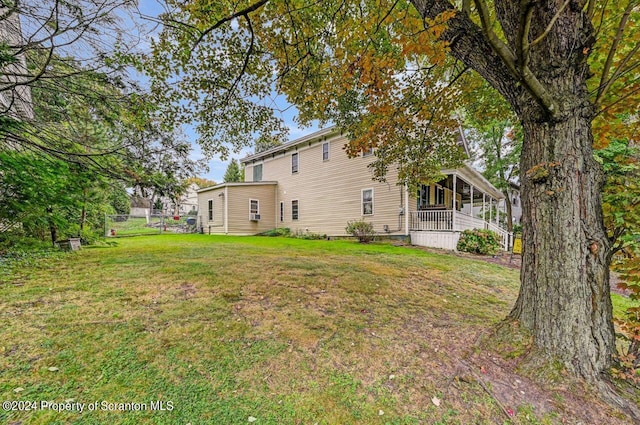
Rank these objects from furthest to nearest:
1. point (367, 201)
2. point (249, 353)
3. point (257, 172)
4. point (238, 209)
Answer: point (257, 172), point (238, 209), point (367, 201), point (249, 353)

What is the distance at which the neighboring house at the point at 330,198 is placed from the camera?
1179cm

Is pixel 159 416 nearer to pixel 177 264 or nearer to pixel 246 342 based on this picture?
pixel 246 342

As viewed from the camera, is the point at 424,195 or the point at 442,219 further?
the point at 424,195

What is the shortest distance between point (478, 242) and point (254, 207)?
12.6 m

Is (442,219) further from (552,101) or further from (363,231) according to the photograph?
(552,101)

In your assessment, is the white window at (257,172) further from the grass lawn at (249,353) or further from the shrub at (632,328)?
the shrub at (632,328)

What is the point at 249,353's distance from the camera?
247 centimetres

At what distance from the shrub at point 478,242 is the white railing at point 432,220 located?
0.70 m

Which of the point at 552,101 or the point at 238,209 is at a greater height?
the point at 552,101

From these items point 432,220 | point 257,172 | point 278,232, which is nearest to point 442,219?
point 432,220

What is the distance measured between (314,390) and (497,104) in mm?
6019

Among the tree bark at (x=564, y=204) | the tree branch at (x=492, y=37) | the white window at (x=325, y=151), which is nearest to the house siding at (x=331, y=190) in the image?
the white window at (x=325, y=151)

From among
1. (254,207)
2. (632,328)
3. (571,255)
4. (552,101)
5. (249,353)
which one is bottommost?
(249,353)

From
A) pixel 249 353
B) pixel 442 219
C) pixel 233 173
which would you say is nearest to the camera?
pixel 249 353
